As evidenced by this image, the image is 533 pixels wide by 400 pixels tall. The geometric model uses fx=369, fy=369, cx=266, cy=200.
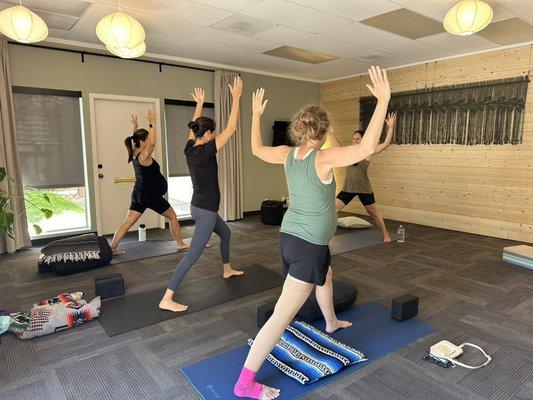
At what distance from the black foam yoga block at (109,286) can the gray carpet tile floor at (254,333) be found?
15 cm

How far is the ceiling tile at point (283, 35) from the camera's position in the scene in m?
4.37

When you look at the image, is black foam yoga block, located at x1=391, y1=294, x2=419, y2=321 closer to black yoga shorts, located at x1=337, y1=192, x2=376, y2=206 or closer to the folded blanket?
black yoga shorts, located at x1=337, y1=192, x2=376, y2=206

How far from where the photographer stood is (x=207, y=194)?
2.86 m

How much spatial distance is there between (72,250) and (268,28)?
327 cm

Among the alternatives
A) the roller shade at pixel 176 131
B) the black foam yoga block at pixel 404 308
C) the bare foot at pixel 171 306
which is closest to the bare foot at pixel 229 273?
the bare foot at pixel 171 306

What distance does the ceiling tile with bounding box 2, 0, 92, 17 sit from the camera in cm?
353

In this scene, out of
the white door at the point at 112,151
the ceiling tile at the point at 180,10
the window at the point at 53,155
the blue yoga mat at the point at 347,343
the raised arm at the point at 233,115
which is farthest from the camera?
the white door at the point at 112,151

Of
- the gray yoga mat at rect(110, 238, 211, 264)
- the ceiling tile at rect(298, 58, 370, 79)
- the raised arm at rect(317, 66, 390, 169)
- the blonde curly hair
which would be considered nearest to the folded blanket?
the gray yoga mat at rect(110, 238, 211, 264)

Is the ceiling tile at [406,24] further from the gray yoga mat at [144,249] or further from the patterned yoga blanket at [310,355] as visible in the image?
the gray yoga mat at [144,249]

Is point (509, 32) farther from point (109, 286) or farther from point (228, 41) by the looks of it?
point (109, 286)

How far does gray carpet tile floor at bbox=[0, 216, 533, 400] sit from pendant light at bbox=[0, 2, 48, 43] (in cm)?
219

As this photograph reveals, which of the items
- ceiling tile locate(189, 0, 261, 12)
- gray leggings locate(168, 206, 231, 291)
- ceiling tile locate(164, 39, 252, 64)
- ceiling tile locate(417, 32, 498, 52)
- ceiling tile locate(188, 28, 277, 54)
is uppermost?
ceiling tile locate(188, 28, 277, 54)

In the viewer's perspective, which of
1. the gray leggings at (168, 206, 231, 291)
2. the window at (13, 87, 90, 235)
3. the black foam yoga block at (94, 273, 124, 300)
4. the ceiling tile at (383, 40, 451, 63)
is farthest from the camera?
the ceiling tile at (383, 40, 451, 63)

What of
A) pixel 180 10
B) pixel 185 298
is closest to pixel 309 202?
pixel 185 298
